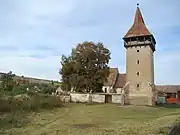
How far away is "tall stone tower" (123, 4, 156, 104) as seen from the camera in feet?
148

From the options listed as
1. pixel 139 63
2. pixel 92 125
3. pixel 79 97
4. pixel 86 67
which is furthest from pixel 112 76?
pixel 92 125

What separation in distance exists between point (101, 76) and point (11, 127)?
3080cm

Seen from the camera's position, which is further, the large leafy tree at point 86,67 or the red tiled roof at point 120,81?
the red tiled roof at point 120,81

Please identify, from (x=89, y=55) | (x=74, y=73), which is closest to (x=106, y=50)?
(x=89, y=55)

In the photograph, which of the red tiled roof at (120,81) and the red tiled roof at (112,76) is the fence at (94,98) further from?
the red tiled roof at (112,76)

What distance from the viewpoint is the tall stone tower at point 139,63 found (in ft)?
148

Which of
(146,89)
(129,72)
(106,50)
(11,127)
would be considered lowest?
(11,127)

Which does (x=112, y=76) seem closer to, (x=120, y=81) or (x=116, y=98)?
(x=120, y=81)

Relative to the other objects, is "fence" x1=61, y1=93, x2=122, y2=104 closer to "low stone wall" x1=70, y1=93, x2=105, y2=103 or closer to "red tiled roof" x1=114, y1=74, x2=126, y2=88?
"low stone wall" x1=70, y1=93, x2=105, y2=103

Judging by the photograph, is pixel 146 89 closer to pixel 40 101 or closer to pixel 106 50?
pixel 106 50

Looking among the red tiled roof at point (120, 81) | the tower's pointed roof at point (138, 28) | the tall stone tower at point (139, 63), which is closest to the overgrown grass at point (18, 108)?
the tall stone tower at point (139, 63)

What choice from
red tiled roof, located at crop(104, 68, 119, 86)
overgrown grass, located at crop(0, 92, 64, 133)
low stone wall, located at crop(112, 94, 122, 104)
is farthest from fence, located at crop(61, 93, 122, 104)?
red tiled roof, located at crop(104, 68, 119, 86)

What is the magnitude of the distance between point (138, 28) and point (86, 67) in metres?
11.8

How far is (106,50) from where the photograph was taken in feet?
155
